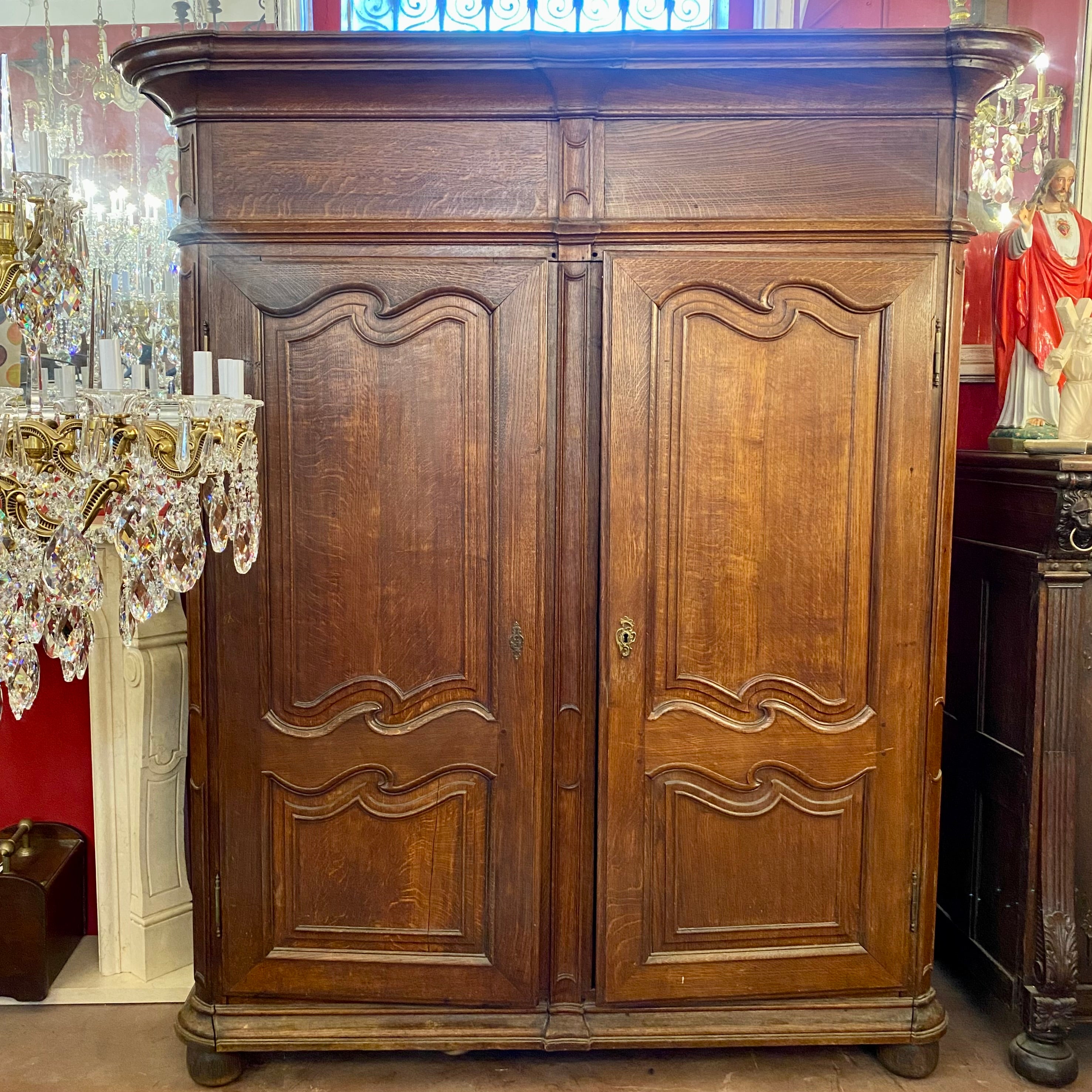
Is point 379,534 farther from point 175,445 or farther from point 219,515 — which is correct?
point 175,445

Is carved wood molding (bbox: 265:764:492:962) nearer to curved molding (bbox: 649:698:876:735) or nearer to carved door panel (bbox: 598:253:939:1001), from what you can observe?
carved door panel (bbox: 598:253:939:1001)

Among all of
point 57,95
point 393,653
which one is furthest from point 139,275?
point 393,653

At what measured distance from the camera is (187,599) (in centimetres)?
212

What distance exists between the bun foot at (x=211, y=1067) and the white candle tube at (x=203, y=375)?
1582 mm

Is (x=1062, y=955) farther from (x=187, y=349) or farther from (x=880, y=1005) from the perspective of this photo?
(x=187, y=349)

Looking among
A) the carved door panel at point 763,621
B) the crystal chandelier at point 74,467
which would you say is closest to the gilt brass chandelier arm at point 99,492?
the crystal chandelier at point 74,467

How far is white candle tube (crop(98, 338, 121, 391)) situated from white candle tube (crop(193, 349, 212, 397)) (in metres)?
0.09

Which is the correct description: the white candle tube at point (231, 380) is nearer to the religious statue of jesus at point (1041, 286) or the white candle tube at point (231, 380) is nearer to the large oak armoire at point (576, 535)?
the large oak armoire at point (576, 535)

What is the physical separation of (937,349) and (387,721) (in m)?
1.38

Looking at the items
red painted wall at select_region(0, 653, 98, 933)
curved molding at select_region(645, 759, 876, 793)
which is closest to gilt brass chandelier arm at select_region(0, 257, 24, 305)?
curved molding at select_region(645, 759, 876, 793)

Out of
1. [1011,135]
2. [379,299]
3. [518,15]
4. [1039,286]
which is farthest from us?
[518,15]

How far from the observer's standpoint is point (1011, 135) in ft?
9.03

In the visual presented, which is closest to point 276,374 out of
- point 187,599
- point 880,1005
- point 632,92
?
point 187,599

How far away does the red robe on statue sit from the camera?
7.82 feet
